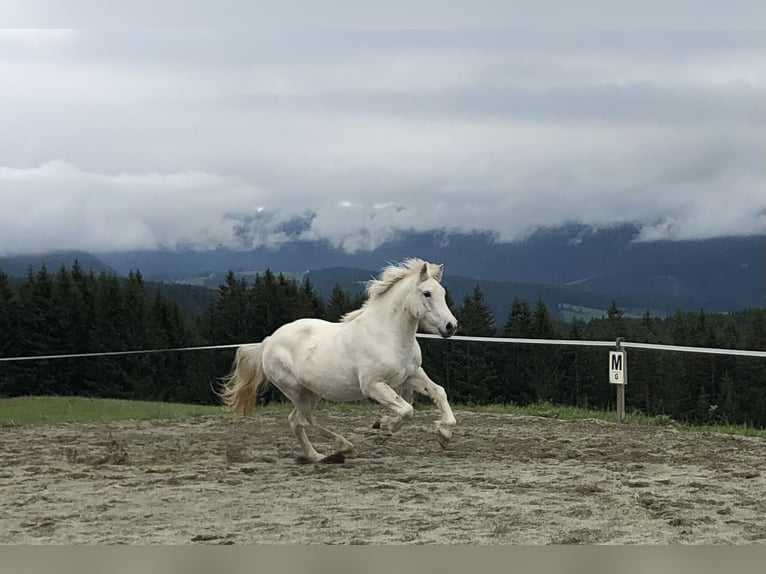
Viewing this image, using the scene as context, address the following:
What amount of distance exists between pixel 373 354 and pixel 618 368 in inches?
99.4

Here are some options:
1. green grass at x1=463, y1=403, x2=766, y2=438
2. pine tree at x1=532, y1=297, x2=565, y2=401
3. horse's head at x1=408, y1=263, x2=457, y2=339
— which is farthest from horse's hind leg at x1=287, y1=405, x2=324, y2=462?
pine tree at x1=532, y1=297, x2=565, y2=401

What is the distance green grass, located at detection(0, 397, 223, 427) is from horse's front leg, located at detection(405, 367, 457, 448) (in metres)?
3.17

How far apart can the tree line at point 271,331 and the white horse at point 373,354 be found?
1.66 metres

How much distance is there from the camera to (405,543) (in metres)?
3.69

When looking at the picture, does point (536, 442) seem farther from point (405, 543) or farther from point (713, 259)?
point (405, 543)

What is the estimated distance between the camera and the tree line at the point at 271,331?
285 inches

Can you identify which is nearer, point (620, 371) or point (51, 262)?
point (51, 262)

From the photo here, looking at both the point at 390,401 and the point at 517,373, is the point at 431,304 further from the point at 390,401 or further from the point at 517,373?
the point at 517,373

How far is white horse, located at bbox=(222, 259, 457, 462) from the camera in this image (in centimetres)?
511

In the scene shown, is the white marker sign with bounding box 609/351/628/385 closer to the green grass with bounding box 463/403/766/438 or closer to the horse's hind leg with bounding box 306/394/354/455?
the green grass with bounding box 463/403/766/438

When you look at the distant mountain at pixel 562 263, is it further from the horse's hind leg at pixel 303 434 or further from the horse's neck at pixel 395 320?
the horse's hind leg at pixel 303 434

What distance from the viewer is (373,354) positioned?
5203mm

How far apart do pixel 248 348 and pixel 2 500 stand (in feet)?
5.95

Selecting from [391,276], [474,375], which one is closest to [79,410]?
[474,375]
